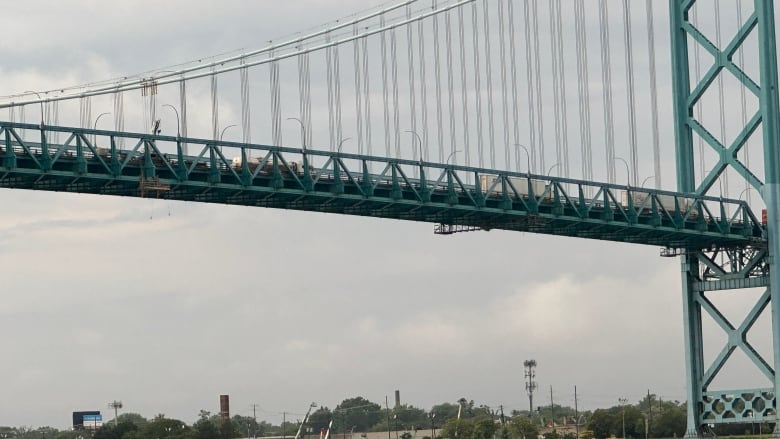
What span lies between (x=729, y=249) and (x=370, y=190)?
2545cm

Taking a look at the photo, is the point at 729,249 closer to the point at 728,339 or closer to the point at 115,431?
the point at 728,339

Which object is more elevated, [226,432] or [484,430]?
[226,432]

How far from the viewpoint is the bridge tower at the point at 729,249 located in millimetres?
99125

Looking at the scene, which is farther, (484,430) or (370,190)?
(484,430)

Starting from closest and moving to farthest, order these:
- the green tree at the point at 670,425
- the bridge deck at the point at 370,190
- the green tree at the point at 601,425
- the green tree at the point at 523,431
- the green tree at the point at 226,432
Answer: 1. the bridge deck at the point at 370,190
2. the green tree at the point at 601,425
3. the green tree at the point at 523,431
4. the green tree at the point at 226,432
5. the green tree at the point at 670,425

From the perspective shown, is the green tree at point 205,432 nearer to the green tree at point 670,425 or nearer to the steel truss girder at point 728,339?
the green tree at point 670,425

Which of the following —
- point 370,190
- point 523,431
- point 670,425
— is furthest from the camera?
point 670,425

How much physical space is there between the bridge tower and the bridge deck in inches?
64.9

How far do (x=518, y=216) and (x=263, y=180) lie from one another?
54.2 feet

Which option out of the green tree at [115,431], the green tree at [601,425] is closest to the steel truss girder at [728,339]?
the green tree at [601,425]

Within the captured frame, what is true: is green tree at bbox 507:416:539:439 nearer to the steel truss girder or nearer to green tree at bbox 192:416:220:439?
→ green tree at bbox 192:416:220:439

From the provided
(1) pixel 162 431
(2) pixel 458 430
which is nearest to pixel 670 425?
(2) pixel 458 430

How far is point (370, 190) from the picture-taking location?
91.2 metres

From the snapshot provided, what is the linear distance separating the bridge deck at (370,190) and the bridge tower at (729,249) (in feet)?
5.41
